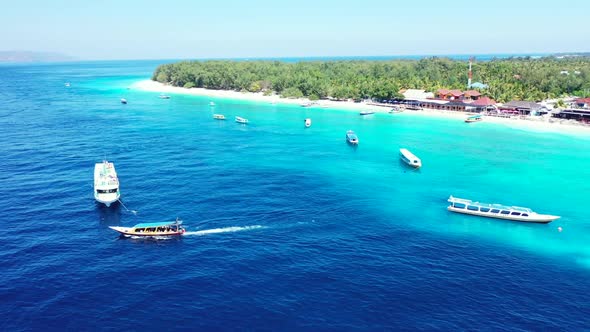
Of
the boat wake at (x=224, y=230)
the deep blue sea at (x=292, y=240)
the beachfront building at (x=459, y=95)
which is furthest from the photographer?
the beachfront building at (x=459, y=95)

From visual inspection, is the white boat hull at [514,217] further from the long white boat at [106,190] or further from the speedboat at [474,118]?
the speedboat at [474,118]

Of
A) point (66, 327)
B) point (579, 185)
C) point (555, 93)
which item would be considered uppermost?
point (555, 93)

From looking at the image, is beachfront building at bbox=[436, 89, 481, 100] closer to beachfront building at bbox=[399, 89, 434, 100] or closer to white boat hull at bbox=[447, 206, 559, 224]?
→ beachfront building at bbox=[399, 89, 434, 100]

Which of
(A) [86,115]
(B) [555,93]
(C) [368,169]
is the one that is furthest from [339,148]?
(B) [555,93]

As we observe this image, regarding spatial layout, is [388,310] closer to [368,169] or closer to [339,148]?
[368,169]

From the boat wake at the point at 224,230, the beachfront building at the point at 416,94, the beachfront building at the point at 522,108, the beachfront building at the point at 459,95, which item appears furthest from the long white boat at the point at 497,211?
the beachfront building at the point at 416,94
